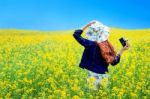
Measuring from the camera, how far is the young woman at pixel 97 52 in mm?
11922

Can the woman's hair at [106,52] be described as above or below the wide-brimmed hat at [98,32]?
below

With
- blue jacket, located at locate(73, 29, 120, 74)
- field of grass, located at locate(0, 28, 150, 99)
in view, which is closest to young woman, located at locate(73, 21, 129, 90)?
blue jacket, located at locate(73, 29, 120, 74)

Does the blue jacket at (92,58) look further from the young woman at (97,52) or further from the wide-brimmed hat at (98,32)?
the wide-brimmed hat at (98,32)

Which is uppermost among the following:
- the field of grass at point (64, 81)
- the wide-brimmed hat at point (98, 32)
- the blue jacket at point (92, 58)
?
the wide-brimmed hat at point (98, 32)

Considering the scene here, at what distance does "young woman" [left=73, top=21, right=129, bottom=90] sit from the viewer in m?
11.9

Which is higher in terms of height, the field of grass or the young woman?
the young woman

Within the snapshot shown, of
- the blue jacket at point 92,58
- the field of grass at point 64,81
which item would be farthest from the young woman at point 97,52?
the field of grass at point 64,81

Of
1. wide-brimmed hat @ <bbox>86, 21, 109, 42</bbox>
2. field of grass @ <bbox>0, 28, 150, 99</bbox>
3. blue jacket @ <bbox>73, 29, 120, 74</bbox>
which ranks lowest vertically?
field of grass @ <bbox>0, 28, 150, 99</bbox>

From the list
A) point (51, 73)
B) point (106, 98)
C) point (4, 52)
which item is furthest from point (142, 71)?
point (4, 52)

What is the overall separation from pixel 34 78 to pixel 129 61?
166 inches

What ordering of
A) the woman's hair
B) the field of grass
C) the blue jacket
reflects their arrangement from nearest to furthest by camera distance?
the field of grass → the woman's hair → the blue jacket

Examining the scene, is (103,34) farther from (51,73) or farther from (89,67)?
(51,73)

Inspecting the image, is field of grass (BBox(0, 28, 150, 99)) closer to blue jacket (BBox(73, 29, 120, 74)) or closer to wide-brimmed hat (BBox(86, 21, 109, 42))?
blue jacket (BBox(73, 29, 120, 74))

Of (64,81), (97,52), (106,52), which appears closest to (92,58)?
(97,52)
